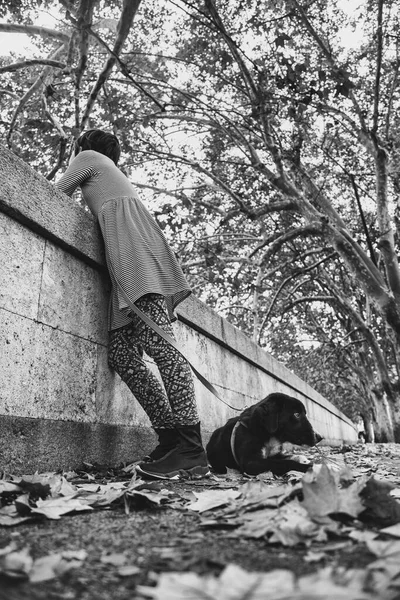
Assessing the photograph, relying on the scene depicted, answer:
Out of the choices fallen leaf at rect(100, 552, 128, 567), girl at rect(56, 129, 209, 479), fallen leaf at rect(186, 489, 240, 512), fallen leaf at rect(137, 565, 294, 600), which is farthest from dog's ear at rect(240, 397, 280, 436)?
fallen leaf at rect(137, 565, 294, 600)

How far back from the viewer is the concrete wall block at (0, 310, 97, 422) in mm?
2439

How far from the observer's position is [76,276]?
3.12 m

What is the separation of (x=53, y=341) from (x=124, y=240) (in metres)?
0.74

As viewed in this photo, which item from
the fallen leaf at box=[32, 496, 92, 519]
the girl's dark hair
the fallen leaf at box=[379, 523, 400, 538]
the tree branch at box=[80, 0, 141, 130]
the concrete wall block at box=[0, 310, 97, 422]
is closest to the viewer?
the fallen leaf at box=[379, 523, 400, 538]

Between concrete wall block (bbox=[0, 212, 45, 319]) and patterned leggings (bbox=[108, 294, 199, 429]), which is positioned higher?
concrete wall block (bbox=[0, 212, 45, 319])

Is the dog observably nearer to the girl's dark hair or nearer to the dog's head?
the dog's head

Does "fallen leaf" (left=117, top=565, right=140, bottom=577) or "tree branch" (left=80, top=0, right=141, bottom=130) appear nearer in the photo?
"fallen leaf" (left=117, top=565, right=140, bottom=577)

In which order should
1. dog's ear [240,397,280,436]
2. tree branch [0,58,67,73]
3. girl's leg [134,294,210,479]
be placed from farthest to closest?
tree branch [0,58,67,73], dog's ear [240,397,280,436], girl's leg [134,294,210,479]

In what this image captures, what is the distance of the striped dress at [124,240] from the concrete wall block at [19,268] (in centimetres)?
46

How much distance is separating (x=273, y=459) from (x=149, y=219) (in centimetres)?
179

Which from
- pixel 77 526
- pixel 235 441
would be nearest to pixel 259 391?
pixel 235 441

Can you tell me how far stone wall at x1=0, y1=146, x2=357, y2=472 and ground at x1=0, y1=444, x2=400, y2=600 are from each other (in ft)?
2.93

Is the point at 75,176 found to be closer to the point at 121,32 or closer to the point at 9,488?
the point at 9,488

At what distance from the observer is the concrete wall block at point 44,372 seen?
2.44 m
